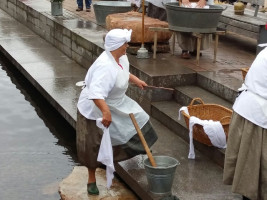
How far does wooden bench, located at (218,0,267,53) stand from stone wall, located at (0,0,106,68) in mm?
2704

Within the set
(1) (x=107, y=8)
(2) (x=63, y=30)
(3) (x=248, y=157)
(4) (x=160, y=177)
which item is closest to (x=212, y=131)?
(4) (x=160, y=177)

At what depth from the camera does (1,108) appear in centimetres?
957

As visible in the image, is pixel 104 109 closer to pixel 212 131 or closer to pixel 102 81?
pixel 102 81

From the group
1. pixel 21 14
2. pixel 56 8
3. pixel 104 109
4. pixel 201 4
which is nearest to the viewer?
pixel 104 109

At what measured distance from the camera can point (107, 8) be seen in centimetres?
1183

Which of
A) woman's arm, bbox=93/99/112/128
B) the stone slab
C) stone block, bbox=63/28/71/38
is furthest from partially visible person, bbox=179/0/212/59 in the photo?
woman's arm, bbox=93/99/112/128

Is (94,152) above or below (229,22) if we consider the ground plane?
below

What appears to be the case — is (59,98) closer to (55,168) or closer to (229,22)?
(55,168)

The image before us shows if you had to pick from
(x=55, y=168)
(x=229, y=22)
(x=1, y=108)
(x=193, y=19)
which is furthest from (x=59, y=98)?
(x=229, y=22)

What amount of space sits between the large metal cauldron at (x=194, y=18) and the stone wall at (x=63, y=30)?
5.99 feet

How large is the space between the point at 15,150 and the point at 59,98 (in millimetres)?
1521

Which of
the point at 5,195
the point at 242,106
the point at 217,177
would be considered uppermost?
the point at 242,106

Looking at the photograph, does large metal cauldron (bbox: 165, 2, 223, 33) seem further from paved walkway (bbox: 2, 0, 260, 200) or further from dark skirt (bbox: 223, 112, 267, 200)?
dark skirt (bbox: 223, 112, 267, 200)

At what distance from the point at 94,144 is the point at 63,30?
7303 mm
